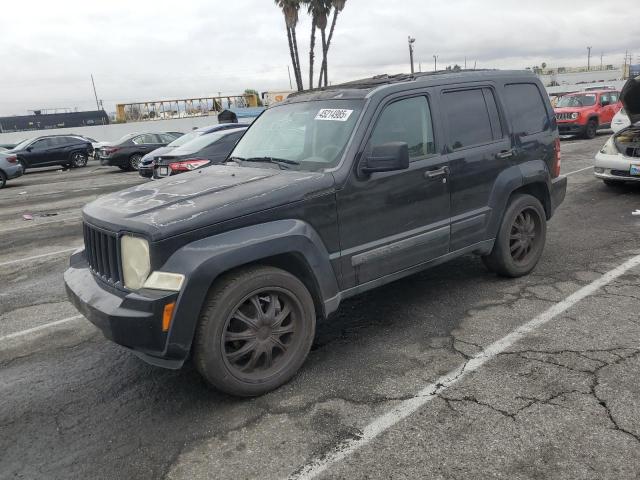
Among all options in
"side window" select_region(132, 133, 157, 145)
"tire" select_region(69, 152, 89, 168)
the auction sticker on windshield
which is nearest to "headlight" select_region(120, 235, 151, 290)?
the auction sticker on windshield

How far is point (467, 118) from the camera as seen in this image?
451cm

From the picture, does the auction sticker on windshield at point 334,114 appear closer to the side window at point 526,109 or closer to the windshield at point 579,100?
the side window at point 526,109

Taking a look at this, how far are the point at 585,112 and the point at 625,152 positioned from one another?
37.5 ft

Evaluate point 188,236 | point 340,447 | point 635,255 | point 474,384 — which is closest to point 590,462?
point 474,384

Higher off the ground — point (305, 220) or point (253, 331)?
point (305, 220)

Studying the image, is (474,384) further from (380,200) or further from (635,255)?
(635,255)

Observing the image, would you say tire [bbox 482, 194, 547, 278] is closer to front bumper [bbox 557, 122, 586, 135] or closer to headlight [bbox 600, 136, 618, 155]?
headlight [bbox 600, 136, 618, 155]

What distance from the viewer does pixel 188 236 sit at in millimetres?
3021

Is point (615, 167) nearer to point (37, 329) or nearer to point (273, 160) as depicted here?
point (273, 160)

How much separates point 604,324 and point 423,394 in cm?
177

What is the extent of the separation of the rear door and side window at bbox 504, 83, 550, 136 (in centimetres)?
22

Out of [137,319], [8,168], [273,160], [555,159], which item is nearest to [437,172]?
[273,160]

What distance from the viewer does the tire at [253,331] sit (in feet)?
10.1

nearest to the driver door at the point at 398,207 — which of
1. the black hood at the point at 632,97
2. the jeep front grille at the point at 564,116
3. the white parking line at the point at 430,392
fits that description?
the white parking line at the point at 430,392
